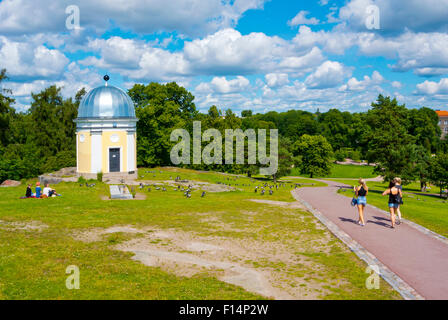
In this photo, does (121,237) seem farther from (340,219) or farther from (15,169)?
(15,169)

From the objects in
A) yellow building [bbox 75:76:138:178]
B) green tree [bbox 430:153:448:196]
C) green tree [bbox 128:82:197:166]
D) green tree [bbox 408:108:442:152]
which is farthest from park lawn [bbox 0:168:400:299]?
green tree [bbox 408:108:442:152]

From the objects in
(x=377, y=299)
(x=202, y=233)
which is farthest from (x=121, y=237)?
(x=377, y=299)

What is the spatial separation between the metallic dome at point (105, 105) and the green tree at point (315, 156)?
40.2 meters

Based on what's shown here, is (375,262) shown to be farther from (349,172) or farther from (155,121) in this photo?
(349,172)

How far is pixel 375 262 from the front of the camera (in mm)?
11586

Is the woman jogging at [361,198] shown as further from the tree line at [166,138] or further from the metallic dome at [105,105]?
the metallic dome at [105,105]

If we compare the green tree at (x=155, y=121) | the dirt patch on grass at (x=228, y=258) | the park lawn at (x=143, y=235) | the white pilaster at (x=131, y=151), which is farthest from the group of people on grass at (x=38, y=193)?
the green tree at (x=155, y=121)

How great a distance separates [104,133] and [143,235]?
870 inches

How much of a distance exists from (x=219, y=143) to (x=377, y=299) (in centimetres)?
4853

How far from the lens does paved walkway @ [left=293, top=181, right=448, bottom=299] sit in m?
10.0

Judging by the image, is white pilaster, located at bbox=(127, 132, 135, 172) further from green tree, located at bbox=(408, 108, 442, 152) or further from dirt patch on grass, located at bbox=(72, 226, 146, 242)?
green tree, located at bbox=(408, 108, 442, 152)

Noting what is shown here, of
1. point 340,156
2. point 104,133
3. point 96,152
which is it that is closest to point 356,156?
point 340,156

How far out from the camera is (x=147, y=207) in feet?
71.2

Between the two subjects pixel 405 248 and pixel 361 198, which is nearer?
pixel 405 248
